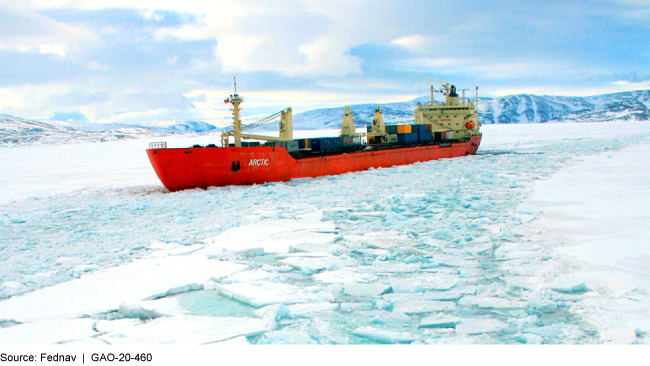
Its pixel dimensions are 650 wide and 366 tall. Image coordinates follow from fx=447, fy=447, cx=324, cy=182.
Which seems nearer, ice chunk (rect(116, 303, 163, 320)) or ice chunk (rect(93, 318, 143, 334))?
ice chunk (rect(93, 318, 143, 334))

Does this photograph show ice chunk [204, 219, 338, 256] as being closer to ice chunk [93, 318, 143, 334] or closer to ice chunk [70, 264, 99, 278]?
ice chunk [70, 264, 99, 278]

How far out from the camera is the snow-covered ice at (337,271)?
12.5ft

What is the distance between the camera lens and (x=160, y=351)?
3.48 m

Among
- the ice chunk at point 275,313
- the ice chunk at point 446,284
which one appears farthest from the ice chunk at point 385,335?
the ice chunk at point 446,284

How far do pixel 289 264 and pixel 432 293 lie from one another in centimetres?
199

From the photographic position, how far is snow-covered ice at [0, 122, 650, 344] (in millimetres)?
3809

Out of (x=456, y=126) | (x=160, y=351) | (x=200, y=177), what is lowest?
(x=160, y=351)

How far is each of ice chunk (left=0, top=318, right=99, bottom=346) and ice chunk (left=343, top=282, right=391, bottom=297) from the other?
7.84ft

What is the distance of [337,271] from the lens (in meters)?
5.47

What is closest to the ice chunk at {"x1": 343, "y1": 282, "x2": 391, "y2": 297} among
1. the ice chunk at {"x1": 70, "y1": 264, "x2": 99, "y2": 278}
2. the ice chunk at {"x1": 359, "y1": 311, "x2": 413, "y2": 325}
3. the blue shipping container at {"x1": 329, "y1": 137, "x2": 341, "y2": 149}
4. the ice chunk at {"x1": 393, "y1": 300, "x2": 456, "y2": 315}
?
the ice chunk at {"x1": 393, "y1": 300, "x2": 456, "y2": 315}

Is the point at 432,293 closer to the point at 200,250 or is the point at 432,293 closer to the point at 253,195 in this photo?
the point at 200,250

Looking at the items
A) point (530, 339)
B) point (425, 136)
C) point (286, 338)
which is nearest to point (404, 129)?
point (425, 136)

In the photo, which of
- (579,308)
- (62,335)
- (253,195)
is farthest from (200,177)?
(579,308)

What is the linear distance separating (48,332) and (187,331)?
120 centimetres
